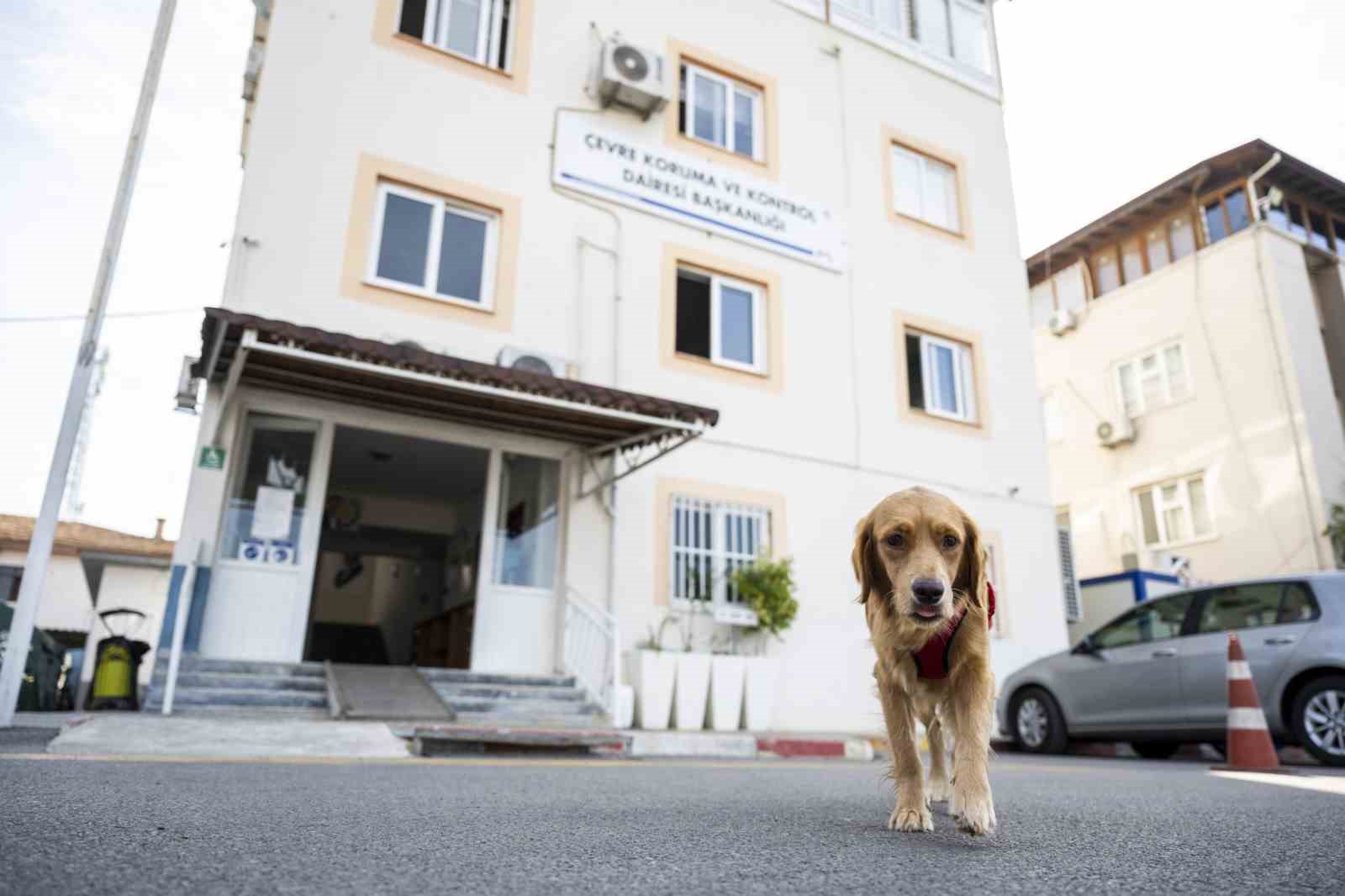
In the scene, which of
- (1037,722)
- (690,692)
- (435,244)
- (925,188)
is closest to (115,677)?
(435,244)

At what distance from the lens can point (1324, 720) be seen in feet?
23.9

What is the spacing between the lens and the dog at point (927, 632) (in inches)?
106

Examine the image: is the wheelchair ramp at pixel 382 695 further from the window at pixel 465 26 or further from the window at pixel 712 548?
the window at pixel 465 26

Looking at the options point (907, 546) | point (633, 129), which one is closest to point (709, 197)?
point (633, 129)

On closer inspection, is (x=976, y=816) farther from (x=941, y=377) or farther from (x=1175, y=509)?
(x=1175, y=509)

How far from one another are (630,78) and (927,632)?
10.7 metres

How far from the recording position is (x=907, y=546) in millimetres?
2881

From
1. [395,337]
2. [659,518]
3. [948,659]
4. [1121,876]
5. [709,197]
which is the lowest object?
[1121,876]

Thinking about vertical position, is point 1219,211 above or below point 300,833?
above

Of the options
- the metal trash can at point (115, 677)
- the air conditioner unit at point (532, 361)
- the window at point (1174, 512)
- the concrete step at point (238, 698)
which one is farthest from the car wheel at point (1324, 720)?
the window at point (1174, 512)

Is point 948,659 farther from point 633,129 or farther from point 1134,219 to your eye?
point 1134,219

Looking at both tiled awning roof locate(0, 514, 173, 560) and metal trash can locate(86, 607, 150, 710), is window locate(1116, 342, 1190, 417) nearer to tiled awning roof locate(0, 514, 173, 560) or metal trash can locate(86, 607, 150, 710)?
metal trash can locate(86, 607, 150, 710)

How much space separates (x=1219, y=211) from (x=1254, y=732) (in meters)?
18.2

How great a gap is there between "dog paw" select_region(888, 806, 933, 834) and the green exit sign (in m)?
7.81
